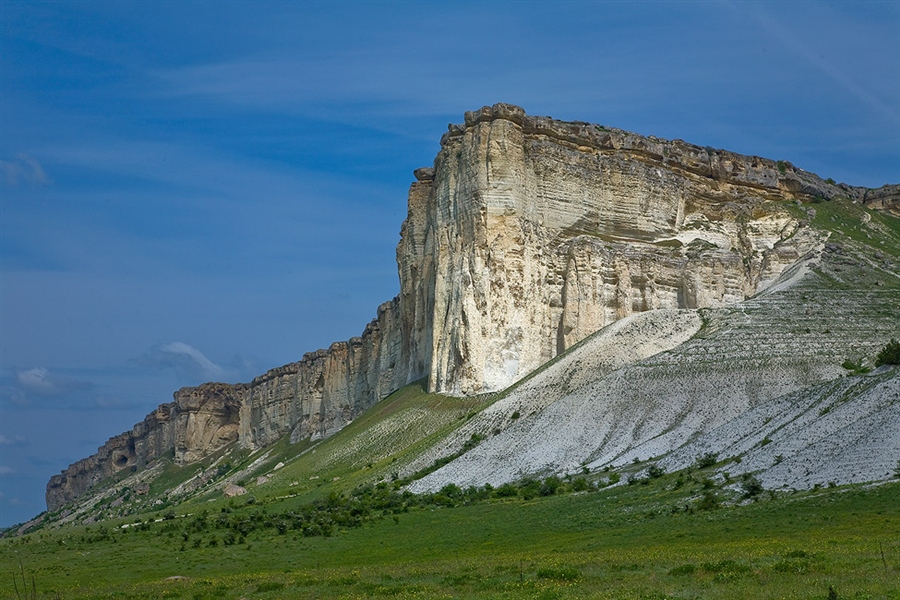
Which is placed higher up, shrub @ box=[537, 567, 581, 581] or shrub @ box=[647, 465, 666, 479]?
shrub @ box=[647, 465, 666, 479]

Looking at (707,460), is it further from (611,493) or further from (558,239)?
(558,239)

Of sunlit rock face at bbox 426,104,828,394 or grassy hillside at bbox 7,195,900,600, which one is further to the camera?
sunlit rock face at bbox 426,104,828,394

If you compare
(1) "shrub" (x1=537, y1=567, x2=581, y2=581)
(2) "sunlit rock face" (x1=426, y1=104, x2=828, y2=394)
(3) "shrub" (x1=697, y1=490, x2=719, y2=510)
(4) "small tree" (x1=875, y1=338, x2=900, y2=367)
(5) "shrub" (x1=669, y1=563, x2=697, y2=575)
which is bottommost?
(5) "shrub" (x1=669, y1=563, x2=697, y2=575)

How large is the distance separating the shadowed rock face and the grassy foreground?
121 ft

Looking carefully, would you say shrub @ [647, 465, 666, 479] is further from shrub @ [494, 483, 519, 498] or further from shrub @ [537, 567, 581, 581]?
shrub @ [537, 567, 581, 581]

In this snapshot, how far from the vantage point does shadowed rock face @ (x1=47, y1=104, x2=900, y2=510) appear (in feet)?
320

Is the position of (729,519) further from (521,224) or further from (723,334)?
(521,224)

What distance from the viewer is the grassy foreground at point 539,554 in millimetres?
29109

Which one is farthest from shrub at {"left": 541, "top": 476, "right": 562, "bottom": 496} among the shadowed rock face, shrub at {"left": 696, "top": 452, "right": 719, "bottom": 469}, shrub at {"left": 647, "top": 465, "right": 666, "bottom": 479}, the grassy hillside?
the shadowed rock face

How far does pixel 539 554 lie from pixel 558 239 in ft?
212

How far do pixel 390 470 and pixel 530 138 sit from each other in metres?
37.5

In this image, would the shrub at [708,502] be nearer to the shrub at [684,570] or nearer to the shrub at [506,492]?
the shrub at [684,570]

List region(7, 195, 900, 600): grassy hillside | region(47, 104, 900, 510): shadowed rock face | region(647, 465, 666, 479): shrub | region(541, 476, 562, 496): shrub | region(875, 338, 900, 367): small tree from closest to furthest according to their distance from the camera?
region(7, 195, 900, 600): grassy hillside, region(647, 465, 666, 479): shrub, region(875, 338, 900, 367): small tree, region(541, 476, 562, 496): shrub, region(47, 104, 900, 510): shadowed rock face

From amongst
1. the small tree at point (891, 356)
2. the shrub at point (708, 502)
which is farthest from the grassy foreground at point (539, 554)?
the small tree at point (891, 356)
